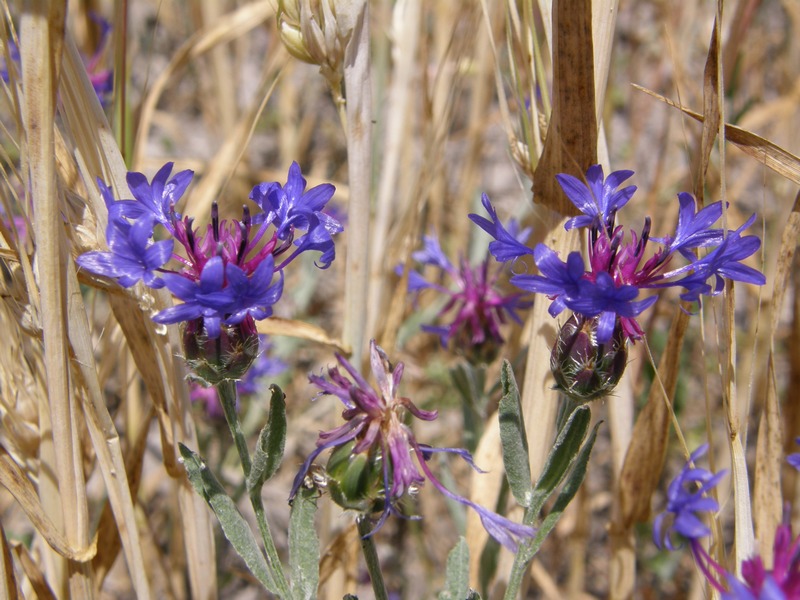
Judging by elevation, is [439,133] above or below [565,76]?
below

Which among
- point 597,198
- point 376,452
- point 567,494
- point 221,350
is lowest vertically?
point 567,494

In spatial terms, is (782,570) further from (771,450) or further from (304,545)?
(304,545)

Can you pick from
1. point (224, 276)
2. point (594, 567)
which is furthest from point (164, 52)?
point (224, 276)

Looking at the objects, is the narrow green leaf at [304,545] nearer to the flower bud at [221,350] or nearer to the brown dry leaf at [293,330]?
the flower bud at [221,350]

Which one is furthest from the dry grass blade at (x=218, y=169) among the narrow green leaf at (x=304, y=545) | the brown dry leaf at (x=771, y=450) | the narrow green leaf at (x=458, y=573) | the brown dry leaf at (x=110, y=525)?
the brown dry leaf at (x=771, y=450)

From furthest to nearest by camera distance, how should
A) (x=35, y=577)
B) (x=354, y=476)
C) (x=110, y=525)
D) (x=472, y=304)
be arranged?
(x=472, y=304) < (x=110, y=525) < (x=35, y=577) < (x=354, y=476)

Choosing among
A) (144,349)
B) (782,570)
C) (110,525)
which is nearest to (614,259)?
(782,570)

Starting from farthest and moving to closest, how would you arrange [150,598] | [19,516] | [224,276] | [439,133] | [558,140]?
[19,516]
[439,133]
[150,598]
[558,140]
[224,276]

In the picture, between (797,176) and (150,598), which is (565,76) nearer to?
(797,176)
